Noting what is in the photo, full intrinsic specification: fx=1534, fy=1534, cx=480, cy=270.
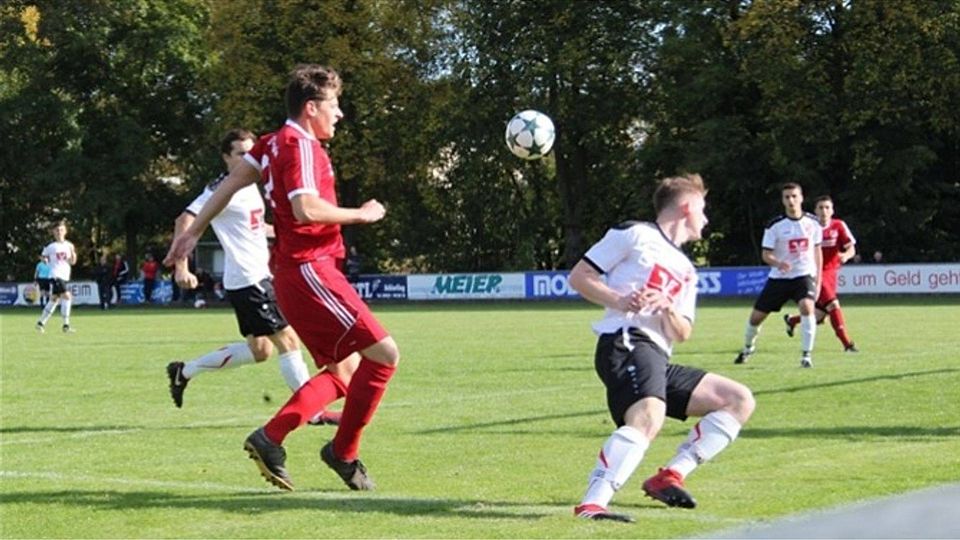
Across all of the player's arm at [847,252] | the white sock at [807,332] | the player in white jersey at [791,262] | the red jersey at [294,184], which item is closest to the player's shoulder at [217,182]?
the red jersey at [294,184]

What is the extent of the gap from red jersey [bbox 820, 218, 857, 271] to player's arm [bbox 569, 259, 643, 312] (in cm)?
1359

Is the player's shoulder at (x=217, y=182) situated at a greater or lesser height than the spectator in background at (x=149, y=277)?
greater

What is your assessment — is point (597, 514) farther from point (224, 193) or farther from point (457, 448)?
point (457, 448)

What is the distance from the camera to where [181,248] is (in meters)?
8.64

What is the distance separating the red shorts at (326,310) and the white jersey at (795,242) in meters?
10.6

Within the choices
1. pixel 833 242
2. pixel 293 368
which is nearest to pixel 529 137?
pixel 833 242

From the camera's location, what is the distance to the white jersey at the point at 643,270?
745 cm

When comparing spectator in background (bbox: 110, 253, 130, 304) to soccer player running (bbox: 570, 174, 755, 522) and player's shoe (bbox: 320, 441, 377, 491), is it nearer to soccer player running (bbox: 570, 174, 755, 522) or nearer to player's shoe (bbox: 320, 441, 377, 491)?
player's shoe (bbox: 320, 441, 377, 491)

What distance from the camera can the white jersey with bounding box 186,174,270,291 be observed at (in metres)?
12.3

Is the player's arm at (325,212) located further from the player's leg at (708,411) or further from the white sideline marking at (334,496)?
the player's leg at (708,411)

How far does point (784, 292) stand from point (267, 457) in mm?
11141

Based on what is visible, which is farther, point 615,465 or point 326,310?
point 326,310

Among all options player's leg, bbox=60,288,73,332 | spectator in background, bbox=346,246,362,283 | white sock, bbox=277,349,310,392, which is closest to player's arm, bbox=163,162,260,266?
white sock, bbox=277,349,310,392

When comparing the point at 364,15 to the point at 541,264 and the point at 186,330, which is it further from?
the point at 186,330
